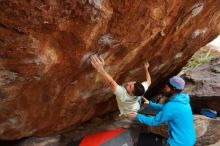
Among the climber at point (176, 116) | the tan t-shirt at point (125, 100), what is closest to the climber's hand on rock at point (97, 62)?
the tan t-shirt at point (125, 100)

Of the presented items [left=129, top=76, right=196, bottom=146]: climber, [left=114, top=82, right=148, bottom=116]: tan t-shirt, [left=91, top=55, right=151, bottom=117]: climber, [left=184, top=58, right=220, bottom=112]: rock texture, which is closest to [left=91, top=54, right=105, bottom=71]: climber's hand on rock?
[left=91, top=55, right=151, bottom=117]: climber

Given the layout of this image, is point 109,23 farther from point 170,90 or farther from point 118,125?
point 118,125

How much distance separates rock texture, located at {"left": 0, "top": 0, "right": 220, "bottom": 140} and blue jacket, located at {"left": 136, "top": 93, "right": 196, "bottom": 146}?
1043 mm

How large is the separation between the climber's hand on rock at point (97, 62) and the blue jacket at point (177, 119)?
123 cm

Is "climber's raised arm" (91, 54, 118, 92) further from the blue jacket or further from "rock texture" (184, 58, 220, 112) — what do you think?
"rock texture" (184, 58, 220, 112)

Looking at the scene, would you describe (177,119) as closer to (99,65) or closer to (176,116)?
(176,116)

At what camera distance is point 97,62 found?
559 centimetres

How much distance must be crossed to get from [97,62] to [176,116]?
177cm

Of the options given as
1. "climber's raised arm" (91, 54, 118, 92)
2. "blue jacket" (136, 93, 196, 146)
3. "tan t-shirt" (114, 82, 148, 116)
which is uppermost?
"climber's raised arm" (91, 54, 118, 92)

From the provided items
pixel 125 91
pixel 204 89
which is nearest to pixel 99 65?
pixel 125 91

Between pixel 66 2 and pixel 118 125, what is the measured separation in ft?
14.4

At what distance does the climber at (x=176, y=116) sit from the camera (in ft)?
20.2

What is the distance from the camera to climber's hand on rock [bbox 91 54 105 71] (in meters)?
5.53

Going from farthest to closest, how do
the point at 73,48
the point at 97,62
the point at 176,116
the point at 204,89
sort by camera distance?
1. the point at 204,89
2. the point at 176,116
3. the point at 97,62
4. the point at 73,48
